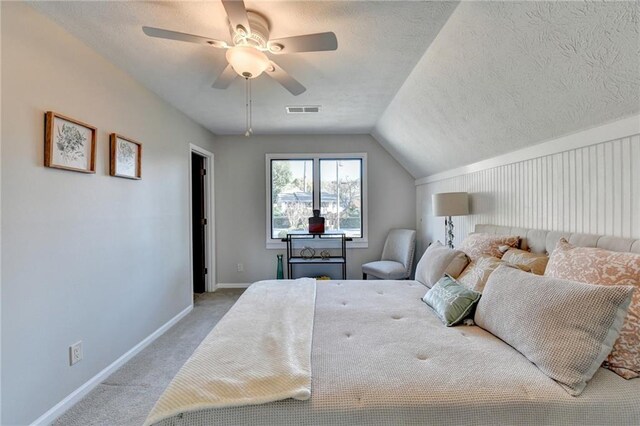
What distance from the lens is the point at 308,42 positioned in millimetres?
1555

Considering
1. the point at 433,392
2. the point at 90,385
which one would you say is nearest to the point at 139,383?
the point at 90,385

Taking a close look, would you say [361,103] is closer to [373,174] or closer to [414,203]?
[373,174]

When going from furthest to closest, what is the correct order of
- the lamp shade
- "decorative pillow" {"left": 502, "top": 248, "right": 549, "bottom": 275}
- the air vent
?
the air vent → the lamp shade → "decorative pillow" {"left": 502, "top": 248, "right": 549, "bottom": 275}

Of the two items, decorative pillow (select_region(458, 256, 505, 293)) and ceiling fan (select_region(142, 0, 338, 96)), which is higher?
ceiling fan (select_region(142, 0, 338, 96))

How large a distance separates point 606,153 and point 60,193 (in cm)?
318

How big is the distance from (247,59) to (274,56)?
58cm

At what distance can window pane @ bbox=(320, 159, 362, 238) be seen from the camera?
14.8ft

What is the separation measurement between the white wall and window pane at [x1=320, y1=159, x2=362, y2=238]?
2.39m

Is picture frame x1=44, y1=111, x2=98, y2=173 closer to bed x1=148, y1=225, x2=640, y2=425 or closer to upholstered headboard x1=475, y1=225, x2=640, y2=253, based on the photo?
bed x1=148, y1=225, x2=640, y2=425

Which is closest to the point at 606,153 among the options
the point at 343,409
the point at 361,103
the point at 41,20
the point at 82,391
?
the point at 343,409

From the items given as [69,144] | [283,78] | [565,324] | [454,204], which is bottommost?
[565,324]

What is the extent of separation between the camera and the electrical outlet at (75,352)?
6.11ft

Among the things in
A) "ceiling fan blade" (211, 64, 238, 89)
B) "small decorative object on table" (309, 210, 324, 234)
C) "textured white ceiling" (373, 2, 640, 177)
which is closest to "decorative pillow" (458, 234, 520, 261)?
"textured white ceiling" (373, 2, 640, 177)

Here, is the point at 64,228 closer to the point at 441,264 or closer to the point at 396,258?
the point at 441,264
